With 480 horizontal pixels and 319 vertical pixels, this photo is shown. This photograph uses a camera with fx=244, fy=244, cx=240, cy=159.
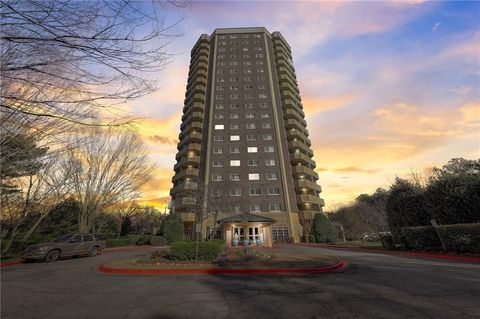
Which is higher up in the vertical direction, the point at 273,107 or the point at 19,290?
the point at 273,107

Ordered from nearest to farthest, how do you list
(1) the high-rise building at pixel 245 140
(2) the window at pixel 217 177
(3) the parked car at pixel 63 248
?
(3) the parked car at pixel 63 248
(1) the high-rise building at pixel 245 140
(2) the window at pixel 217 177

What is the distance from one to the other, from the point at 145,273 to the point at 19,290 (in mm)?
4002

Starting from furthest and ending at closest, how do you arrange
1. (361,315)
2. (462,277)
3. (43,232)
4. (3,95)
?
(43,232) < (462,277) < (361,315) < (3,95)

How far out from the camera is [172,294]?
6641mm

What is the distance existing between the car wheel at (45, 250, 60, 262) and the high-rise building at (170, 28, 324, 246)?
56.3 feet

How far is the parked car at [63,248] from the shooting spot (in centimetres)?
1493

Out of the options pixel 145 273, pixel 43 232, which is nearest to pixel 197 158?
pixel 43 232

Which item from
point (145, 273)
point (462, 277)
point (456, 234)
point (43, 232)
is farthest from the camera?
point (43, 232)

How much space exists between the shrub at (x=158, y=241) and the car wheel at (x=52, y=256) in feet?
57.4

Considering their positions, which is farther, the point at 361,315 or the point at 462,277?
the point at 462,277

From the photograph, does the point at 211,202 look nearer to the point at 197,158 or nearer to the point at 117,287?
the point at 197,158

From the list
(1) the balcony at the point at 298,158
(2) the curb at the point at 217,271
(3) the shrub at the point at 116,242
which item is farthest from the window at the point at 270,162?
(2) the curb at the point at 217,271

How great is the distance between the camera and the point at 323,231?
1454 inches

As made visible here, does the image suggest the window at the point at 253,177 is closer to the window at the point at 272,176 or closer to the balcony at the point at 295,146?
the window at the point at 272,176
